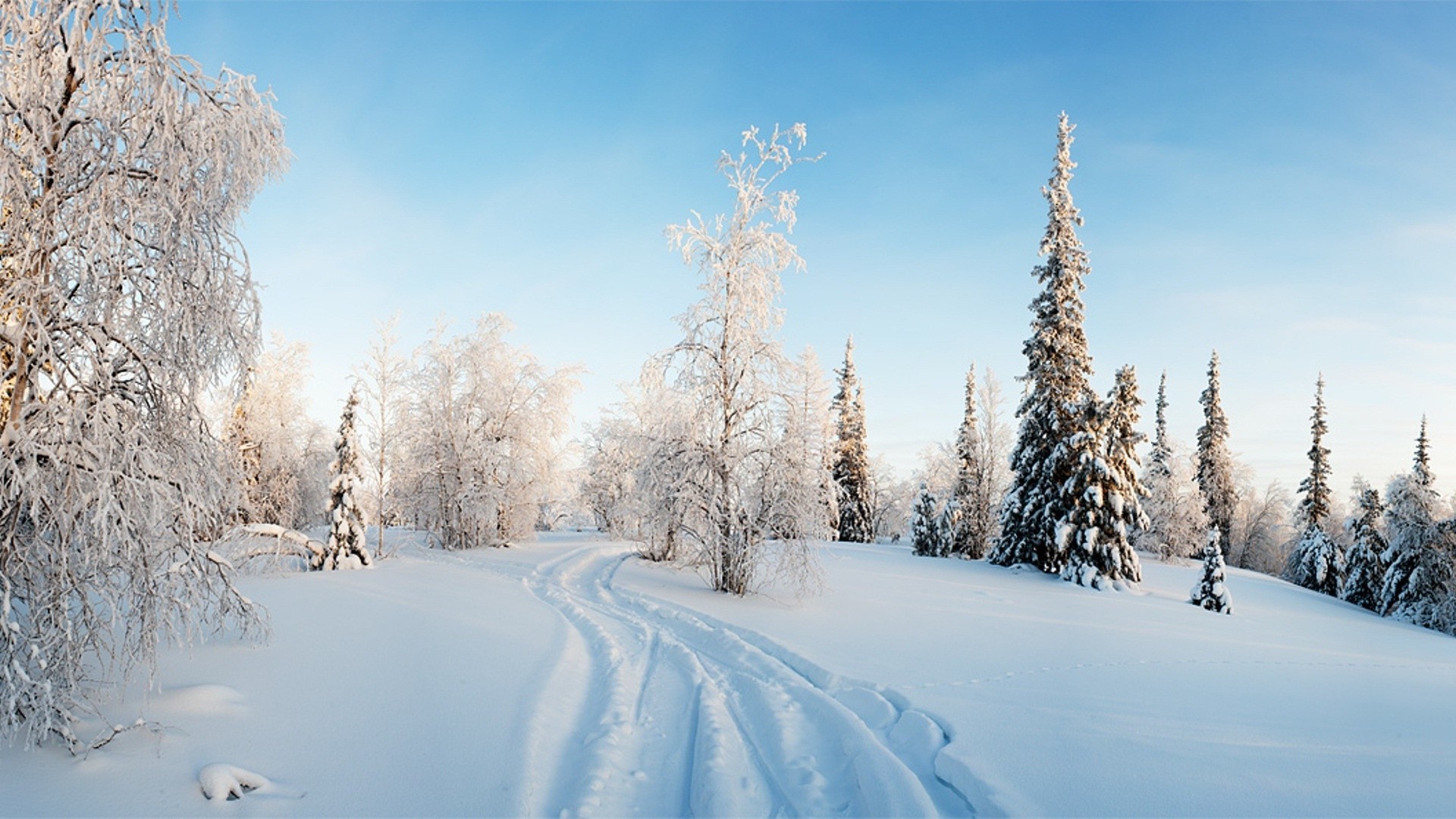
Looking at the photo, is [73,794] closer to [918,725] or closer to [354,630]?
[354,630]

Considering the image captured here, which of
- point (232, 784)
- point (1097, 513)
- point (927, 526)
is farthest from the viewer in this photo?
point (927, 526)

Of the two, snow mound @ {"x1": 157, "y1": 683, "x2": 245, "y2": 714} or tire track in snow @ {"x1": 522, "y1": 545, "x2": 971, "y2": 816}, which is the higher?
snow mound @ {"x1": 157, "y1": 683, "x2": 245, "y2": 714}

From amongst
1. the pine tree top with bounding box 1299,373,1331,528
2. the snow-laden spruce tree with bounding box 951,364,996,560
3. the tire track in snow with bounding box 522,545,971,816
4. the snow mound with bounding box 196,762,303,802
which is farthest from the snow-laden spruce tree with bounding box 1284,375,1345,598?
the snow mound with bounding box 196,762,303,802

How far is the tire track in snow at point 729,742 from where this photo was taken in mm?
4746

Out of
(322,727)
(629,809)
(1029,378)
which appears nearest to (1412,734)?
(629,809)

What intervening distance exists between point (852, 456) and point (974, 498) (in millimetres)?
10699

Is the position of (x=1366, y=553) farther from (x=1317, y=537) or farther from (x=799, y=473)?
(x=799, y=473)

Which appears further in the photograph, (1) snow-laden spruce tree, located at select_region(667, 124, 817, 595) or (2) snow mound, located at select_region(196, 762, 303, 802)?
(1) snow-laden spruce tree, located at select_region(667, 124, 817, 595)

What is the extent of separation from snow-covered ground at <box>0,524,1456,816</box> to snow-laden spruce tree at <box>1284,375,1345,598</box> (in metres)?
28.3

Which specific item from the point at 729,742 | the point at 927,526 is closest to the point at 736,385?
the point at 729,742

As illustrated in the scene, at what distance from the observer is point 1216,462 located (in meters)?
42.9

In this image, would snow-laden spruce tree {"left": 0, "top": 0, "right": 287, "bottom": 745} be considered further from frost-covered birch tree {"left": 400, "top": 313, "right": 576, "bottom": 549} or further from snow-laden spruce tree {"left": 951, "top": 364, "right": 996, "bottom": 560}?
snow-laden spruce tree {"left": 951, "top": 364, "right": 996, "bottom": 560}

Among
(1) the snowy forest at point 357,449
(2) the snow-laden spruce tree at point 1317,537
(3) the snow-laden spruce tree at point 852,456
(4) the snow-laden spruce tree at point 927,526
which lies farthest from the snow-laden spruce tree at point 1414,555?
(3) the snow-laden spruce tree at point 852,456

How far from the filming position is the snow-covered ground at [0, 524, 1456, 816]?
4.54 meters
